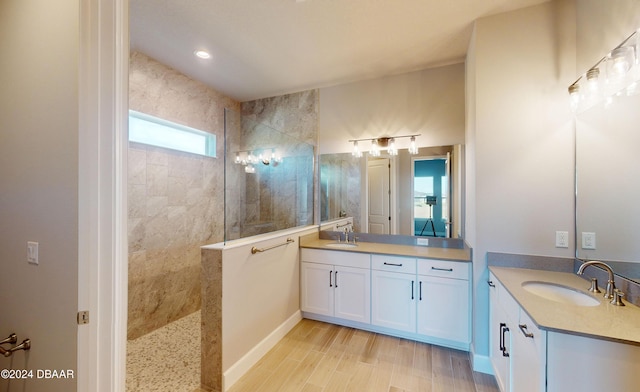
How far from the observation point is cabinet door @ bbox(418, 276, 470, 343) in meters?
2.35

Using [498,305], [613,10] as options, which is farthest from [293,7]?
[498,305]

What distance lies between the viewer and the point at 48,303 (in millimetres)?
1200

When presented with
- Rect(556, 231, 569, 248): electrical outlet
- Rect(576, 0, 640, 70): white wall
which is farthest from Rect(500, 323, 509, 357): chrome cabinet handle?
Rect(576, 0, 640, 70): white wall

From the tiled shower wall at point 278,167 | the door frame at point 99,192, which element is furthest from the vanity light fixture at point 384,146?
the door frame at point 99,192

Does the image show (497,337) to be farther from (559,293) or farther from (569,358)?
(569,358)

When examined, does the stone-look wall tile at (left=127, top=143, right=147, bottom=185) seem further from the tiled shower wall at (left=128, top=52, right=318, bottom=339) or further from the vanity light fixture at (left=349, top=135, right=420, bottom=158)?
the vanity light fixture at (left=349, top=135, right=420, bottom=158)

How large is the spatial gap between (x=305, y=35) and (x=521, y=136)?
6.60 ft

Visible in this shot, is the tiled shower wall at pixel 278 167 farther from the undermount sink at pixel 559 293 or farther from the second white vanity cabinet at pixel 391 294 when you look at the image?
the undermount sink at pixel 559 293

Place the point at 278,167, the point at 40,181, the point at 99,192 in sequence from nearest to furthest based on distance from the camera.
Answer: the point at 99,192 → the point at 40,181 → the point at 278,167

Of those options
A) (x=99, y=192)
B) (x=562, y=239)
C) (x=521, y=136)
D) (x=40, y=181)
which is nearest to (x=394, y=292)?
(x=562, y=239)

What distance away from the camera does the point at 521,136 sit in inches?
79.4

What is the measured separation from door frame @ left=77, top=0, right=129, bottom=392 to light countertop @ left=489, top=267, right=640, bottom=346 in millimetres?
1919

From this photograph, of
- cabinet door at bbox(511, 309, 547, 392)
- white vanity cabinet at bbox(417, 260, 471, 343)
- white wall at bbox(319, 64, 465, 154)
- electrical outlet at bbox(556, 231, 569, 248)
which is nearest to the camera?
cabinet door at bbox(511, 309, 547, 392)

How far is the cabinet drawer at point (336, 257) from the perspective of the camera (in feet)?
9.02
